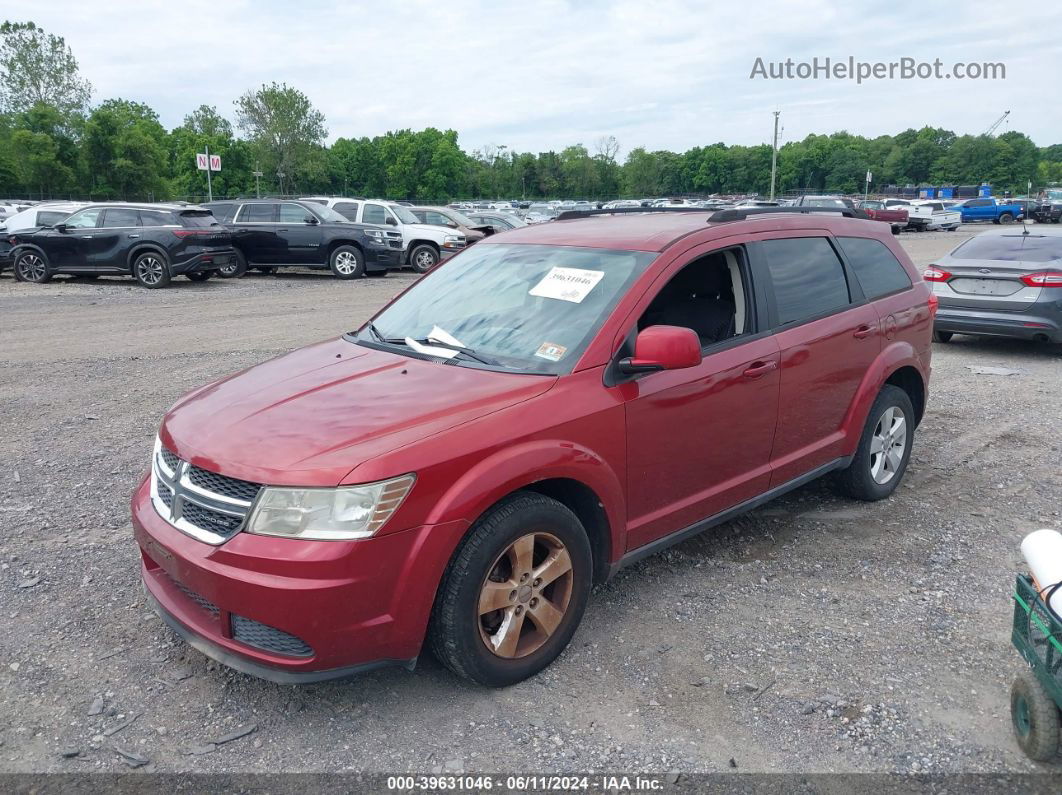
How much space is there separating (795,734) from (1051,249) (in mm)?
9050

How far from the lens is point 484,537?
2.97m

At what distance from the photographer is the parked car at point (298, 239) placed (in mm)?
18234

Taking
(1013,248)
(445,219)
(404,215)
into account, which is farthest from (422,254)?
(1013,248)

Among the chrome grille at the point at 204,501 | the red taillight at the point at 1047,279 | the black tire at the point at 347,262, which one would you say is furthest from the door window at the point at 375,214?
the chrome grille at the point at 204,501

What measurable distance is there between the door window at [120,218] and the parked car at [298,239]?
2294 millimetres

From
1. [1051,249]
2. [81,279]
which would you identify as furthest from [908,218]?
[81,279]

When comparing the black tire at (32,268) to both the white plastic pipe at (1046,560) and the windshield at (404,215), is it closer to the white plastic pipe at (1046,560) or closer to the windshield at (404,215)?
the windshield at (404,215)

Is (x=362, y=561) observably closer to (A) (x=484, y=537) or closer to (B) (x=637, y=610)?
(A) (x=484, y=537)

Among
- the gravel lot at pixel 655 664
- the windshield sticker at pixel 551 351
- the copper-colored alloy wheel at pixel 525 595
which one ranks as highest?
the windshield sticker at pixel 551 351

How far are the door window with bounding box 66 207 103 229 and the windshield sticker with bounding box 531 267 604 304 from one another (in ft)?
50.5

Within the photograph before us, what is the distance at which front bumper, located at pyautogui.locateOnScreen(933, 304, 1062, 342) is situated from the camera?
9.34 m

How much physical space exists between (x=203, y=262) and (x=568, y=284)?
14.3 meters

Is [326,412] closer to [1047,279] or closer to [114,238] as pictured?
[1047,279]

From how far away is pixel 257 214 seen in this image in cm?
1834
